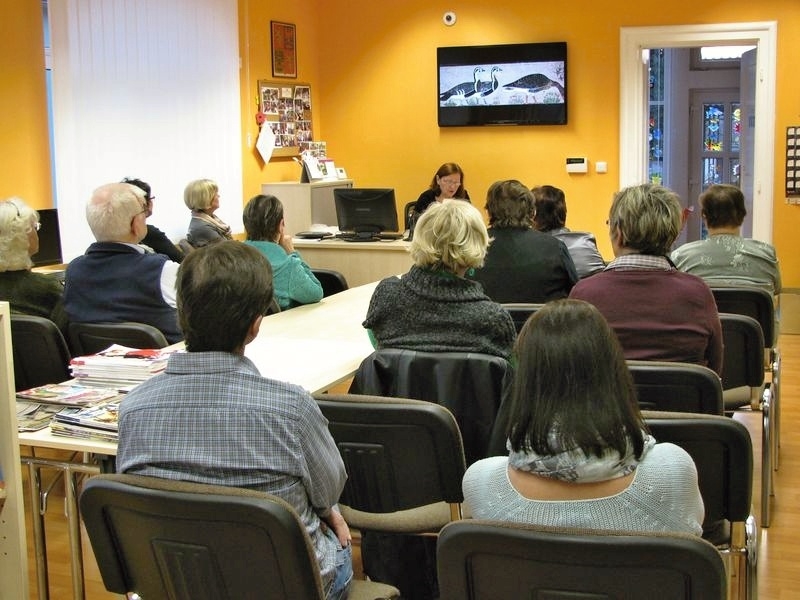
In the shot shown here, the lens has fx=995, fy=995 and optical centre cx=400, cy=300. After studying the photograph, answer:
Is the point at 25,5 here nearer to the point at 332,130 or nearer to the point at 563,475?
the point at 332,130

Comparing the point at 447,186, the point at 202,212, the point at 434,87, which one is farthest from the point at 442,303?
the point at 434,87

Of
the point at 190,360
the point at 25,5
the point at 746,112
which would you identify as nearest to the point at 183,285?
the point at 190,360

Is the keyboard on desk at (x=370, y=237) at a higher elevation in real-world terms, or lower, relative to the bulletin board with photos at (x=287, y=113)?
lower

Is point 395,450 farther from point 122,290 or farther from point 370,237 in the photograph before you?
point 370,237

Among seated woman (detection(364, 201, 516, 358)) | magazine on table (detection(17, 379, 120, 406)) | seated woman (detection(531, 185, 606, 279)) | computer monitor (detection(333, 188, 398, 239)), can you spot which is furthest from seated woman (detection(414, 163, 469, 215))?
magazine on table (detection(17, 379, 120, 406))

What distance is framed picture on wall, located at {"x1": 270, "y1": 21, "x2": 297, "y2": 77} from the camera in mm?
8281

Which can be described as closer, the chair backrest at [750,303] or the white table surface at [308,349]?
the white table surface at [308,349]

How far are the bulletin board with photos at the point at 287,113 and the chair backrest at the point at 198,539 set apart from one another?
6.61m

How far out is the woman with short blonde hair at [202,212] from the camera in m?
6.63

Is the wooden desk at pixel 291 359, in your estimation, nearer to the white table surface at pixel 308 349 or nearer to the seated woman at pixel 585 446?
the white table surface at pixel 308 349

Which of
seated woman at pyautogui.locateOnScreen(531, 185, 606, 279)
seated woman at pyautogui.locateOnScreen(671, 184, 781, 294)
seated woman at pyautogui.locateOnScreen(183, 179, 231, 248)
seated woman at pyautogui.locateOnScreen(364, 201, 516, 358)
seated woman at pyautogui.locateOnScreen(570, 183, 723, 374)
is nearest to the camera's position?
seated woman at pyautogui.locateOnScreen(364, 201, 516, 358)

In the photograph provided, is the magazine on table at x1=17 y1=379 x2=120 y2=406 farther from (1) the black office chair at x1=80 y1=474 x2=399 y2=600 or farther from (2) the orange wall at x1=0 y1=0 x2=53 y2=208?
(2) the orange wall at x1=0 y1=0 x2=53 y2=208

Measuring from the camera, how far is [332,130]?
9227 mm

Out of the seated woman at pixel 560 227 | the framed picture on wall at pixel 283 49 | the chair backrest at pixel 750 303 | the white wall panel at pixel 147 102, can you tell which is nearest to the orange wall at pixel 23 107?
the white wall panel at pixel 147 102
